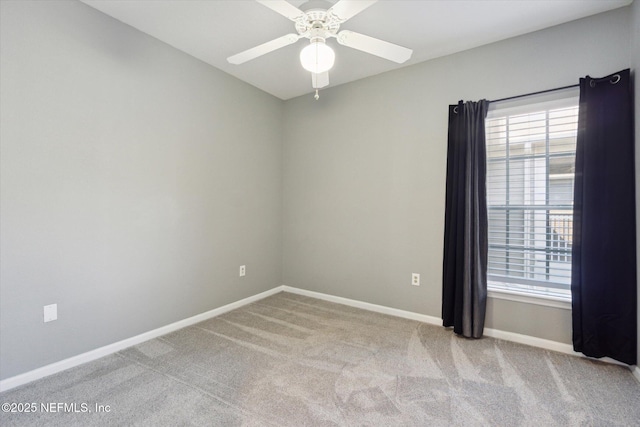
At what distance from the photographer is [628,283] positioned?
200 centimetres

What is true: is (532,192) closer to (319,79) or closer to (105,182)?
(319,79)

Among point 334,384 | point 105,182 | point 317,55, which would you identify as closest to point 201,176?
point 105,182

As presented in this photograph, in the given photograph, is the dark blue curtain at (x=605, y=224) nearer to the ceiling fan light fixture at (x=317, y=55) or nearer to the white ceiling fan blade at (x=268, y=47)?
the ceiling fan light fixture at (x=317, y=55)

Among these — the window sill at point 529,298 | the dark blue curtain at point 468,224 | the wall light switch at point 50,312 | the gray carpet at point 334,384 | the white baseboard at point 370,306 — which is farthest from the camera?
the white baseboard at point 370,306

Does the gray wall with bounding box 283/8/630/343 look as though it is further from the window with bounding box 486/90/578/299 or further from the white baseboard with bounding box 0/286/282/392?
the white baseboard with bounding box 0/286/282/392

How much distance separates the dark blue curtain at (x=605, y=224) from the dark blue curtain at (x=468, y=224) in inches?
24.4

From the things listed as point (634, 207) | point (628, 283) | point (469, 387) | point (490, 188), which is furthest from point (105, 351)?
point (634, 207)

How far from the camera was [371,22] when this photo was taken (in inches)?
89.7

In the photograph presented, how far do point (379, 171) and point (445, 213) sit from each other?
2.71 feet

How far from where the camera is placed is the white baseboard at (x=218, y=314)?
192cm

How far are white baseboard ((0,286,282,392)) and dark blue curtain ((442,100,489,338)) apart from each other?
2320 mm

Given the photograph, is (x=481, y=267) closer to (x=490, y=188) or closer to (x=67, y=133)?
(x=490, y=188)

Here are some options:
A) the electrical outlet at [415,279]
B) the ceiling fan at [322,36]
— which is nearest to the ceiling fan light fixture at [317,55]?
the ceiling fan at [322,36]

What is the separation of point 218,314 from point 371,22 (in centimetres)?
306
